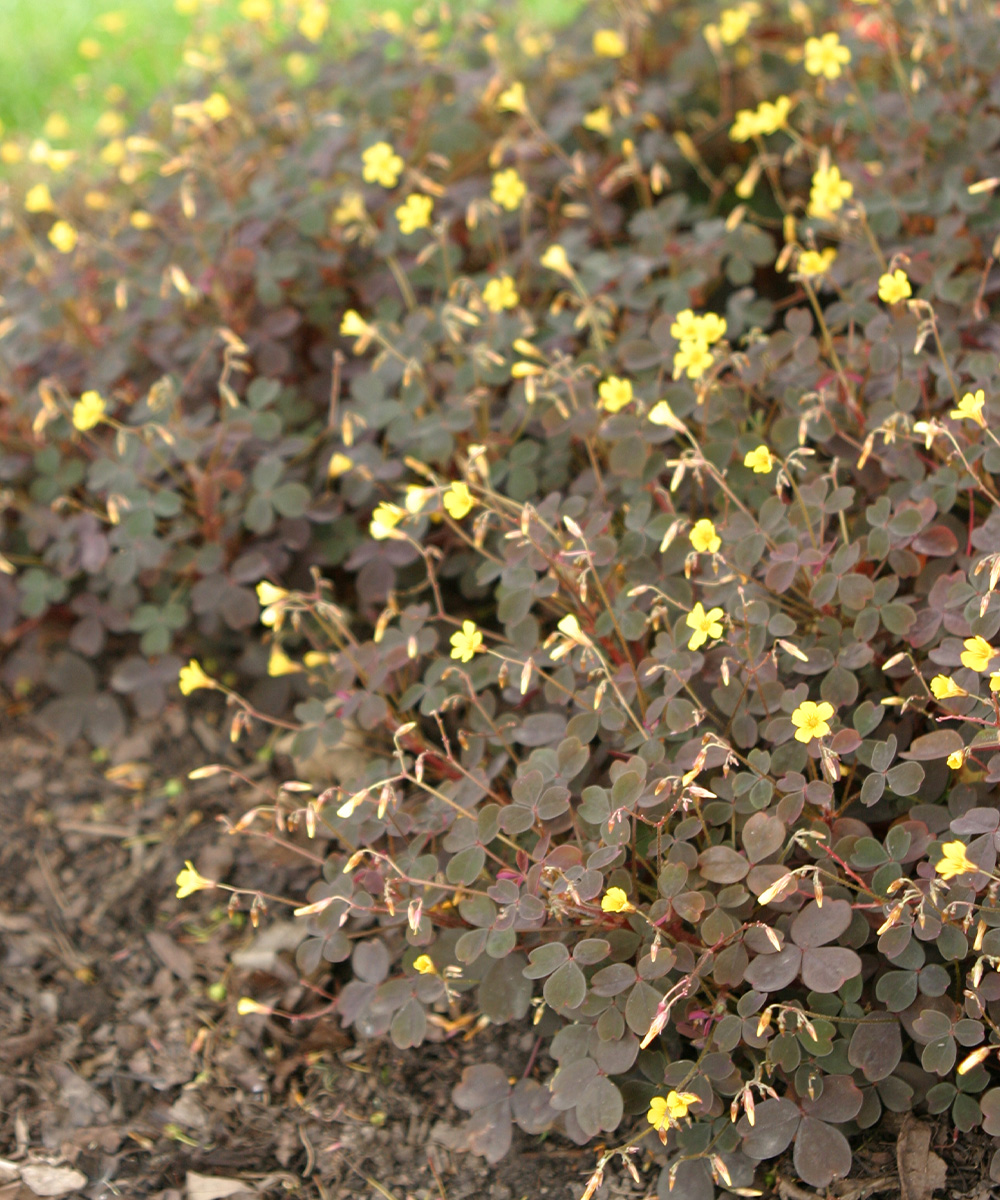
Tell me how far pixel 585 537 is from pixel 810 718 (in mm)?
561

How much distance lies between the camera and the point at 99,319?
299cm

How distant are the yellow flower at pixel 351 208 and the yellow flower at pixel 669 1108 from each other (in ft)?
6.65

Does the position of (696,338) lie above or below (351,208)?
below

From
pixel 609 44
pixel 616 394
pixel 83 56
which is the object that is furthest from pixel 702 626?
pixel 83 56

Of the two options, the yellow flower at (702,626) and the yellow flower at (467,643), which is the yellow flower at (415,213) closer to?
the yellow flower at (467,643)

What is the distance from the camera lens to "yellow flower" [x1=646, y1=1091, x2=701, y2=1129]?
1.46 metres

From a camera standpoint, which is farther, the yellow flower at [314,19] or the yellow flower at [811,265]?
the yellow flower at [314,19]

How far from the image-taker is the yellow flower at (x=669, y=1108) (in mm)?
1455

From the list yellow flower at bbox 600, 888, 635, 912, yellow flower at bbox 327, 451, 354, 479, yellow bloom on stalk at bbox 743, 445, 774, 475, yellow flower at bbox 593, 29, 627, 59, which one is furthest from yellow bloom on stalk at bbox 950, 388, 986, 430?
yellow flower at bbox 593, 29, 627, 59

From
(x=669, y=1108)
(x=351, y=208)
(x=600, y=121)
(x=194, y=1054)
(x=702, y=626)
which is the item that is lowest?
(x=194, y=1054)

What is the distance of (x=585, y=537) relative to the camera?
6.48 feet

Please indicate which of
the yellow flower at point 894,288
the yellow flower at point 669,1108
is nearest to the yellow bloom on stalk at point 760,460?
the yellow flower at point 894,288

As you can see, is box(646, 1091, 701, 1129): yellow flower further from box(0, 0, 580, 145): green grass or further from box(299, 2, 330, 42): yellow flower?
box(0, 0, 580, 145): green grass

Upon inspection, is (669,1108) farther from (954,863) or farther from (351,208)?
(351,208)
